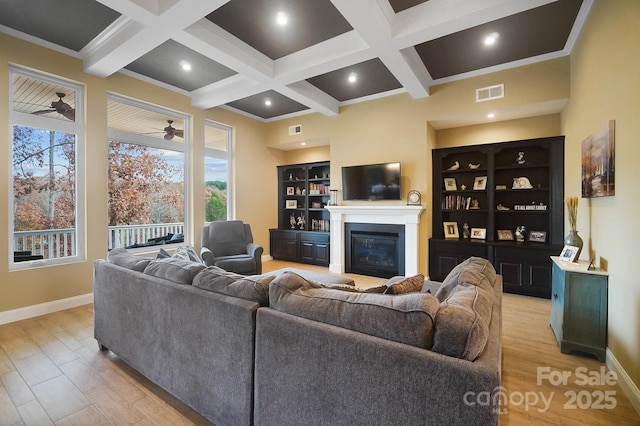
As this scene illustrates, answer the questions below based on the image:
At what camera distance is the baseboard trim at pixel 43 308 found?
319cm

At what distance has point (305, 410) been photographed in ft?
4.12

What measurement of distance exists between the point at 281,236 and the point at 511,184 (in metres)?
4.55

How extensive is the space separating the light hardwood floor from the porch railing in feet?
3.15

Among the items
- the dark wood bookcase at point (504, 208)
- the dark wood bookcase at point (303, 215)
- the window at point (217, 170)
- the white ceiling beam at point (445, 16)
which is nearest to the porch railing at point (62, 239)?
the window at point (217, 170)

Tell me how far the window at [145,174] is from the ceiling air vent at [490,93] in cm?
480

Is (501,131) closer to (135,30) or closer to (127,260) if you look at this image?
(135,30)

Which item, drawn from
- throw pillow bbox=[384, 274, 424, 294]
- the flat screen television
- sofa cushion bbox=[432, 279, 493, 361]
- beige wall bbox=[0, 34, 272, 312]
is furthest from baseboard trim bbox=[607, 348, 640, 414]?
beige wall bbox=[0, 34, 272, 312]

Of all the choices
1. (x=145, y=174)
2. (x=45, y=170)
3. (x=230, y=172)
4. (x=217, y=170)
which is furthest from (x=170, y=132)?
(x=45, y=170)

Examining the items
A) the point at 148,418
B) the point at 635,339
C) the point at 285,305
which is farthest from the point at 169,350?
the point at 635,339

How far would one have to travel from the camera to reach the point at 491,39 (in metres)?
3.35

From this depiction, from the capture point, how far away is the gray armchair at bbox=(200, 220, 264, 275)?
4.38 metres

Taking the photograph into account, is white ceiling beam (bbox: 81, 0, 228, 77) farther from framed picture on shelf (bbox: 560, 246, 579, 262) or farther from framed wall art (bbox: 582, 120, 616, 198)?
framed picture on shelf (bbox: 560, 246, 579, 262)

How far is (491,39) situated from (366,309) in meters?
3.70

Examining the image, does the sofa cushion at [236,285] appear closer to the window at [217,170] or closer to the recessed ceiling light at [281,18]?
the recessed ceiling light at [281,18]
